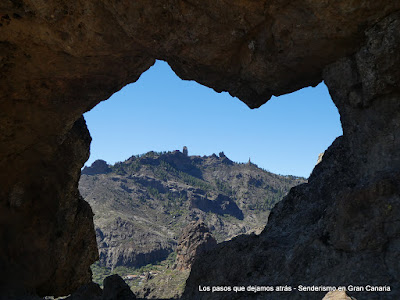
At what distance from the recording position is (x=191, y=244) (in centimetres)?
9200

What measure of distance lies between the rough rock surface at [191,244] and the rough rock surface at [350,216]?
262ft

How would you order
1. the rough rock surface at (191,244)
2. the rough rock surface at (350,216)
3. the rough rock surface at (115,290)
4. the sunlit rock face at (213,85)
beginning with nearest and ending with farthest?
the rough rock surface at (350,216), the sunlit rock face at (213,85), the rough rock surface at (115,290), the rough rock surface at (191,244)

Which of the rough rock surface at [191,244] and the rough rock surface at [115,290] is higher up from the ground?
the rough rock surface at [191,244]

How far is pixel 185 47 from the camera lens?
534 inches

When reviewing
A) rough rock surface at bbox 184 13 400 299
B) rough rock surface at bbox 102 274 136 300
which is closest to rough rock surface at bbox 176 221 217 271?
rough rock surface at bbox 102 274 136 300

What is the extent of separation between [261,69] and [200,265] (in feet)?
27.4

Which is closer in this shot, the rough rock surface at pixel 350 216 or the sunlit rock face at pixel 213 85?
the rough rock surface at pixel 350 216

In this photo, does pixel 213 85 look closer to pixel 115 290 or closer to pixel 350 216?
pixel 350 216

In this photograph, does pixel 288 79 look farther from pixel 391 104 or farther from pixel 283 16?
pixel 391 104

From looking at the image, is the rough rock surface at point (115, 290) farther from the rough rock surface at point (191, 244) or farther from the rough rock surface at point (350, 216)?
the rough rock surface at point (191, 244)

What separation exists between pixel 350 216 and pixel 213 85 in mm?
8775

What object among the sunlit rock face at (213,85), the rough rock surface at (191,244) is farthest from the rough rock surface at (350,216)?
the rough rock surface at (191,244)

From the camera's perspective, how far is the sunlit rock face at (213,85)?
392 inches

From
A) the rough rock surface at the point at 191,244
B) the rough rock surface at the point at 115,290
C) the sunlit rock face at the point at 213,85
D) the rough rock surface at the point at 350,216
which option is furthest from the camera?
the rough rock surface at the point at 191,244
